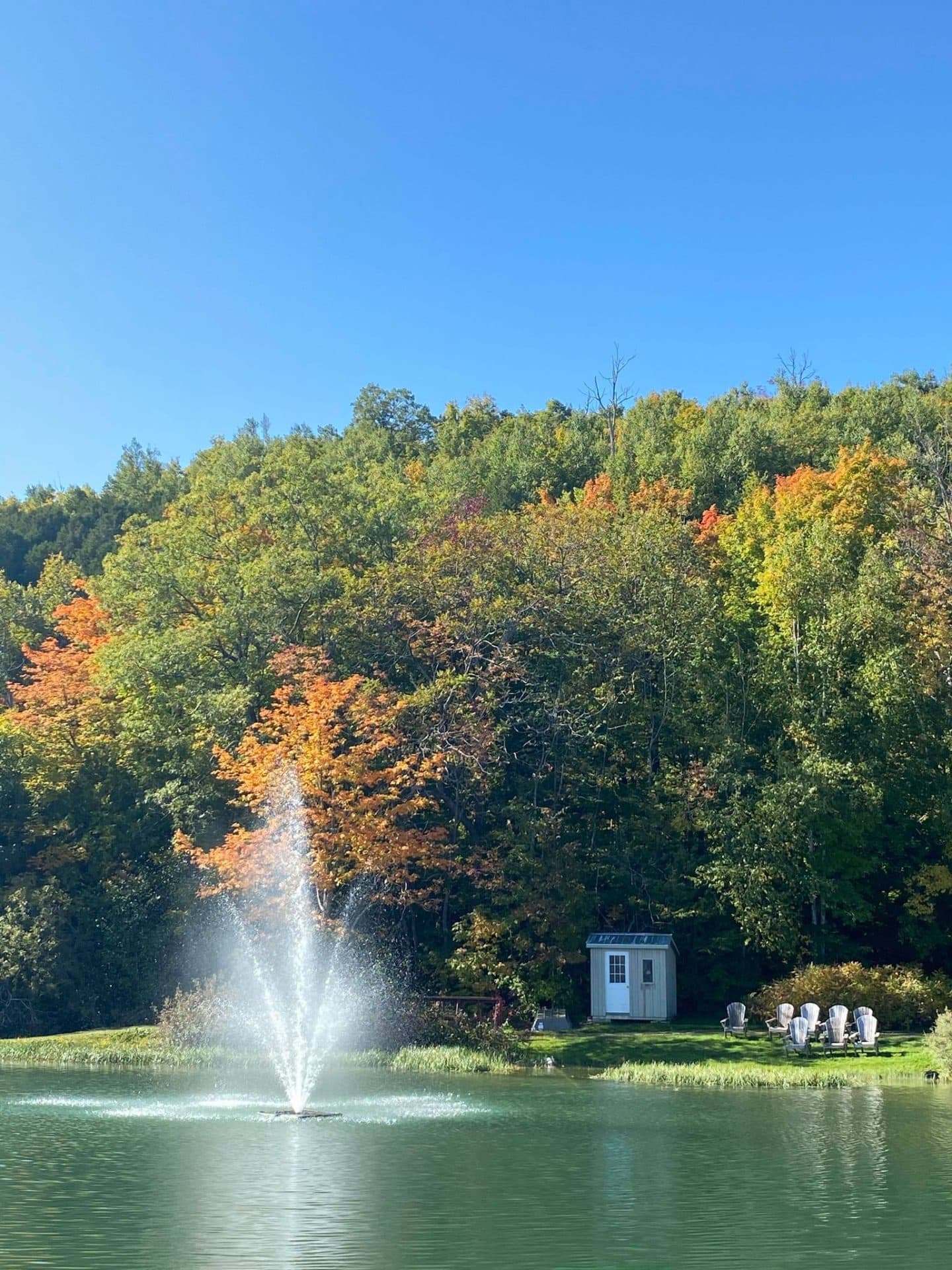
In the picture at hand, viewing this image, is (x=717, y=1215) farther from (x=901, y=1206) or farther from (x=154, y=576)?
(x=154, y=576)

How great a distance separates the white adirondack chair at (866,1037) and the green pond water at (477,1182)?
5.59 meters

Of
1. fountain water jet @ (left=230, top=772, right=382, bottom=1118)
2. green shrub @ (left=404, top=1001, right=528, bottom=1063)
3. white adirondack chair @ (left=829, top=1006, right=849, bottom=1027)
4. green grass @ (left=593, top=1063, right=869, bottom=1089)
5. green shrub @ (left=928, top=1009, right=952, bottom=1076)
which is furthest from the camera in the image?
fountain water jet @ (left=230, top=772, right=382, bottom=1118)

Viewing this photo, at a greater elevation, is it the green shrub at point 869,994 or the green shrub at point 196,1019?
the green shrub at point 869,994

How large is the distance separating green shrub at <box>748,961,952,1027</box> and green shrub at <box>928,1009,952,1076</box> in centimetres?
646

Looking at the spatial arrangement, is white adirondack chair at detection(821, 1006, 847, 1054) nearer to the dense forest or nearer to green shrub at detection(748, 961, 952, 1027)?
green shrub at detection(748, 961, 952, 1027)

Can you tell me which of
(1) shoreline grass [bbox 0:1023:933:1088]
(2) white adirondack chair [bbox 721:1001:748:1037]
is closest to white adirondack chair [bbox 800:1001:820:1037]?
(1) shoreline grass [bbox 0:1023:933:1088]

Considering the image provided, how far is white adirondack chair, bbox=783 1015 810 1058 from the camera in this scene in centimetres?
3488

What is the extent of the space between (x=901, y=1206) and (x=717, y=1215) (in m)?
2.28

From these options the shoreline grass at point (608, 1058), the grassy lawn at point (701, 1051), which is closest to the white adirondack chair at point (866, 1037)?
the grassy lawn at point (701, 1051)

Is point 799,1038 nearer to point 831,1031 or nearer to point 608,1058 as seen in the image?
point 831,1031

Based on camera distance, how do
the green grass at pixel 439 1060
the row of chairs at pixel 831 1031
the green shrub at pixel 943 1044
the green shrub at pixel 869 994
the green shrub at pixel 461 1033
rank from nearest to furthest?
the green shrub at pixel 943 1044 → the row of chairs at pixel 831 1031 → the green grass at pixel 439 1060 → the green shrub at pixel 461 1033 → the green shrub at pixel 869 994

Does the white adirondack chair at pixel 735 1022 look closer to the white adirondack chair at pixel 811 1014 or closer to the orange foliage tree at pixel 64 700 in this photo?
the white adirondack chair at pixel 811 1014

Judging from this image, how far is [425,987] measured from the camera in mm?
43156

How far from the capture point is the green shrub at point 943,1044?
31.0 m
